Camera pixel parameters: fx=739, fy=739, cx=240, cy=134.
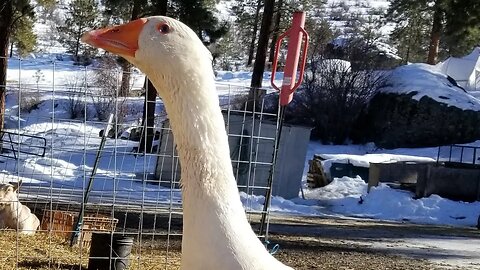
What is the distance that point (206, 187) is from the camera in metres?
2.26

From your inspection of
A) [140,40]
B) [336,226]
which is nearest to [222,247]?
[140,40]

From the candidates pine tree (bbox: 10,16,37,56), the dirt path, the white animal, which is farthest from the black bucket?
pine tree (bbox: 10,16,37,56)

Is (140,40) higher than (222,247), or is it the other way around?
(140,40)

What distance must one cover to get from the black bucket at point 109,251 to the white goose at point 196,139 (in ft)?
13.8

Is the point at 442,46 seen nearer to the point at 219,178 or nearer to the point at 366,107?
the point at 366,107

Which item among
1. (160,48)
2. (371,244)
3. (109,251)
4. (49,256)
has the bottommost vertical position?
(371,244)

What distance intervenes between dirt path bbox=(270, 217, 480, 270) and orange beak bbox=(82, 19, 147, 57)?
626 centimetres

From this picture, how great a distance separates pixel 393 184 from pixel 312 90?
35.5 ft

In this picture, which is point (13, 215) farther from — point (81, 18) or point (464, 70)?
point (464, 70)

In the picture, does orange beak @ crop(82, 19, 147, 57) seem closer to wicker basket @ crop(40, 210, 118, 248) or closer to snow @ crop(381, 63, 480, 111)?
wicker basket @ crop(40, 210, 118, 248)

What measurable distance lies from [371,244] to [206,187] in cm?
988

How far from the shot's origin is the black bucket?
6491mm

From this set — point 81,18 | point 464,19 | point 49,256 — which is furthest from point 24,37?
point 81,18

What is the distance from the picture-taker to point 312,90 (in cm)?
3109
